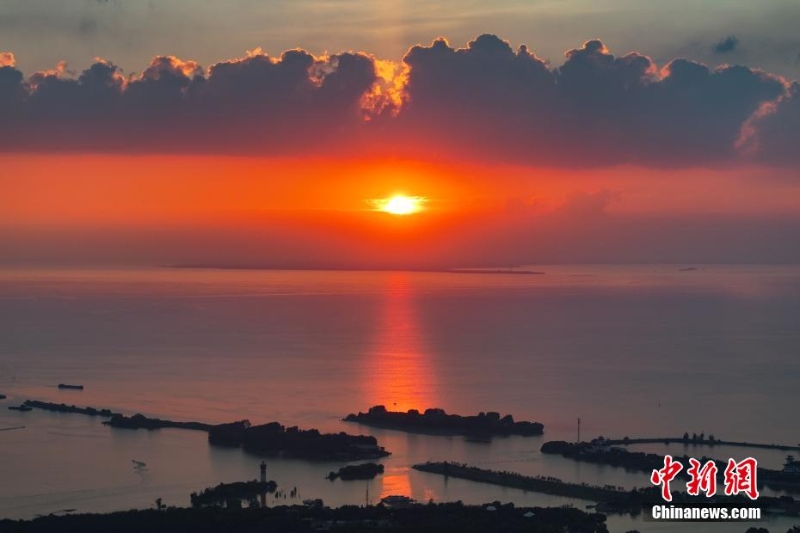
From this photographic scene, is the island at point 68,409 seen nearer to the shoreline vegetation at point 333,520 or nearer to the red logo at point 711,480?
the shoreline vegetation at point 333,520

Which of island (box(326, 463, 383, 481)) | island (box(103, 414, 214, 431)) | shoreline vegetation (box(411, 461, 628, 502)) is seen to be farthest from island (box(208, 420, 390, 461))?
shoreline vegetation (box(411, 461, 628, 502))

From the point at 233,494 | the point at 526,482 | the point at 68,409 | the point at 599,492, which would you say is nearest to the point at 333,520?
the point at 233,494

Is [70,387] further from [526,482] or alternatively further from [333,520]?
[333,520]

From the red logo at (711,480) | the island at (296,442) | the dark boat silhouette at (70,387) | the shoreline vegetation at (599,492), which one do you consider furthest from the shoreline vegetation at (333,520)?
the dark boat silhouette at (70,387)

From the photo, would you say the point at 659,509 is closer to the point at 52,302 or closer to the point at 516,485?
the point at 516,485

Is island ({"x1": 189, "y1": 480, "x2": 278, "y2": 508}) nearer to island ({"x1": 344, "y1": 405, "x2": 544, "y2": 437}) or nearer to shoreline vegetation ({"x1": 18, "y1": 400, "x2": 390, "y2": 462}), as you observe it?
shoreline vegetation ({"x1": 18, "y1": 400, "x2": 390, "y2": 462})

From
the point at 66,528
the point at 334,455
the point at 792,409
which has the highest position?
the point at 792,409

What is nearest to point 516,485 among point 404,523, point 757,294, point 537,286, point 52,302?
point 404,523
